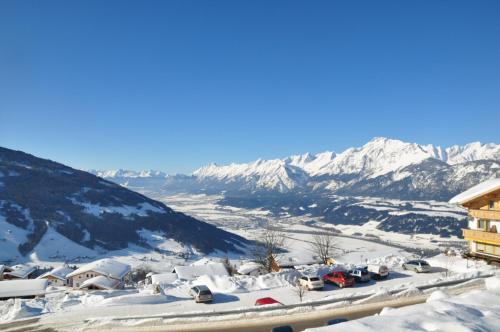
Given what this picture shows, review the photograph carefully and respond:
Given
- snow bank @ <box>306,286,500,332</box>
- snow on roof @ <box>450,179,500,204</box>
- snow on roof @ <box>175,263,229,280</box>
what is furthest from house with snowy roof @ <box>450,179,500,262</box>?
snow on roof @ <box>175,263,229,280</box>

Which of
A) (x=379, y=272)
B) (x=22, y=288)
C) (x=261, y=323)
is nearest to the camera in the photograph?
Answer: (x=261, y=323)

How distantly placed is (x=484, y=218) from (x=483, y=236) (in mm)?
2038

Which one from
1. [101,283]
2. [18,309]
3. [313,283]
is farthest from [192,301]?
[101,283]

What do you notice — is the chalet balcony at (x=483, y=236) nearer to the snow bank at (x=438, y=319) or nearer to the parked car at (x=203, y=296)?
the snow bank at (x=438, y=319)

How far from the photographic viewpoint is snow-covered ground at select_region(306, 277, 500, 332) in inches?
655

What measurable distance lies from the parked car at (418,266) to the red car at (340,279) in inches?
408

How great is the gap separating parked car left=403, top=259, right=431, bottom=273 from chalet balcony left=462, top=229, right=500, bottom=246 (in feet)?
21.8

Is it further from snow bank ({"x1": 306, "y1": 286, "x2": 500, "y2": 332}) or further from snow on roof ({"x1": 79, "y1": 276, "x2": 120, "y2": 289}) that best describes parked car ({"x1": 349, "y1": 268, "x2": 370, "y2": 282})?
snow on roof ({"x1": 79, "y1": 276, "x2": 120, "y2": 289})

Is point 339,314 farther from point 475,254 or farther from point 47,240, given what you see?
point 47,240

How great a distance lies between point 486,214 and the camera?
1754 inches

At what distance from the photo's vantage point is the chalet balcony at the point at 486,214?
143ft

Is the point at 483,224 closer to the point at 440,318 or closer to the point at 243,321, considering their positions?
the point at 440,318

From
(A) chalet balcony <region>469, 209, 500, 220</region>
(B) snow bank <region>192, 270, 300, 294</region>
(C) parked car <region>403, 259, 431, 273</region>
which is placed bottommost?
(B) snow bank <region>192, 270, 300, 294</region>

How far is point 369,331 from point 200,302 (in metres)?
20.0
